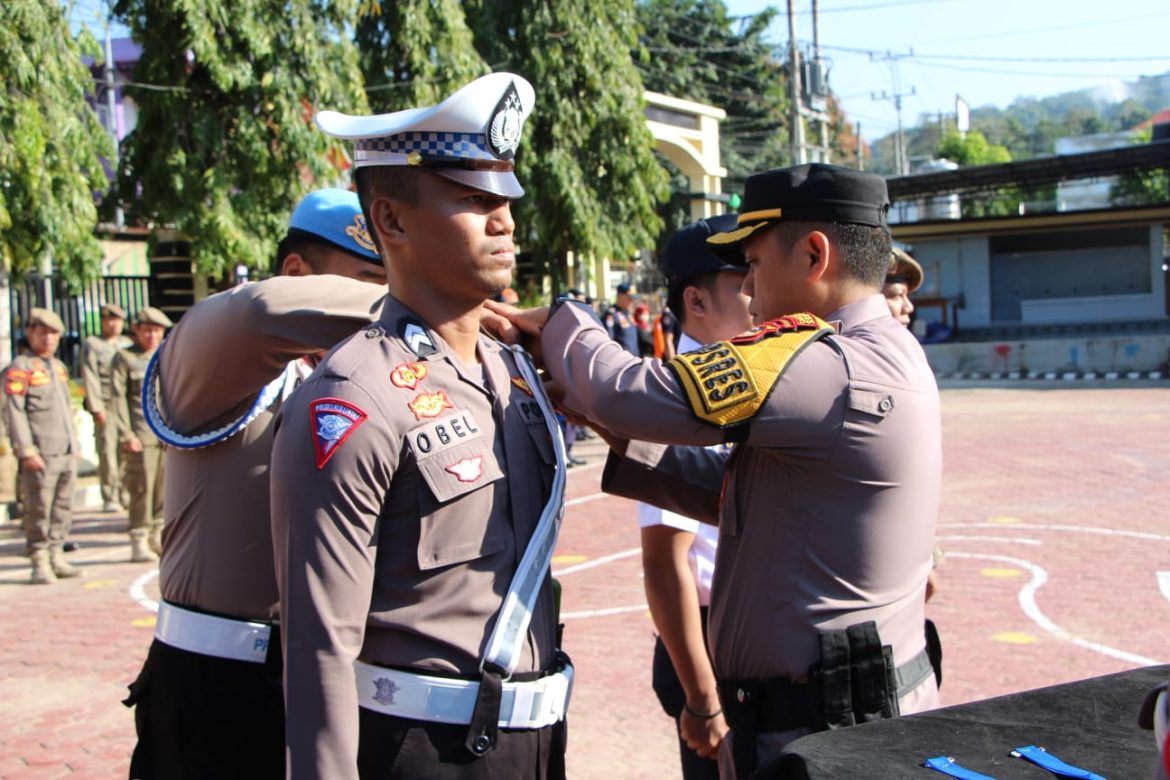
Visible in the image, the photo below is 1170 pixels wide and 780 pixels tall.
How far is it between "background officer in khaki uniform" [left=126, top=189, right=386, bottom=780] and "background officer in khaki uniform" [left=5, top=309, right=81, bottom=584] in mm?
6908

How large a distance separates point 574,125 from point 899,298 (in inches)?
610

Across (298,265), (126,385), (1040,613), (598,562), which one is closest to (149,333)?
(126,385)

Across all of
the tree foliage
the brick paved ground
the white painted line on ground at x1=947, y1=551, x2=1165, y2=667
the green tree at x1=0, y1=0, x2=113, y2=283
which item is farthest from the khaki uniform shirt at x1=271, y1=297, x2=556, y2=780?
the tree foliage

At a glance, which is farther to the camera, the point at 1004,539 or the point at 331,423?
the point at 1004,539

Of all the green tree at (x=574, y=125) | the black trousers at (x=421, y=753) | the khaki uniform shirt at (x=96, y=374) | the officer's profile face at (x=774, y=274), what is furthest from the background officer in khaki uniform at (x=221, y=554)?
the green tree at (x=574, y=125)

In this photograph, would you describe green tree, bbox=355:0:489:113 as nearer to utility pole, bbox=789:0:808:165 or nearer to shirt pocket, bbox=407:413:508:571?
utility pole, bbox=789:0:808:165

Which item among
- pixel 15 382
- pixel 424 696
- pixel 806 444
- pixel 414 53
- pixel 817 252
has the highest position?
pixel 414 53

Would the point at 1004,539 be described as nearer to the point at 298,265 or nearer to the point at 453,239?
the point at 298,265

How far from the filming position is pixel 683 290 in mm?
3393

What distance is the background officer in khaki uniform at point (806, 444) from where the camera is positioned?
2170 millimetres

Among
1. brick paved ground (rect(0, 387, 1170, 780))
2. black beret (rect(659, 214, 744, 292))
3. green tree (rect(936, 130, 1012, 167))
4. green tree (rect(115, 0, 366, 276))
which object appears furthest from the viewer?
green tree (rect(936, 130, 1012, 167))

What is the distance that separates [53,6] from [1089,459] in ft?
37.6

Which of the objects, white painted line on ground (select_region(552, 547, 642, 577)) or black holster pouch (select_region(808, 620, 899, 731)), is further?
white painted line on ground (select_region(552, 547, 642, 577))

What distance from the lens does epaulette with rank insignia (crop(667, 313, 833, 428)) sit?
83.7 inches
